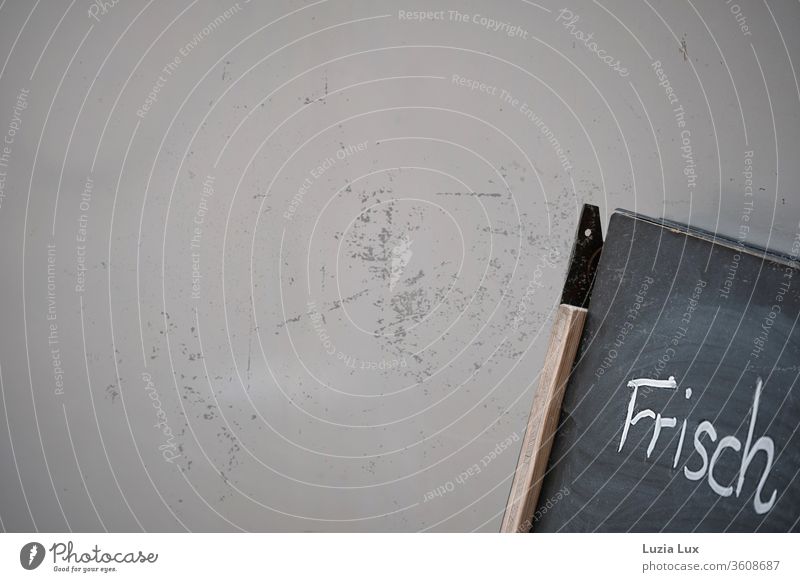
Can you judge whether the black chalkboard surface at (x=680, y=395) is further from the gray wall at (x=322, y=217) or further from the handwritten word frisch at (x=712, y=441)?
the gray wall at (x=322, y=217)

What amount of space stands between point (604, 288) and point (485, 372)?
44 centimetres

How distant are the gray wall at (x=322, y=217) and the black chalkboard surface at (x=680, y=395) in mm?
407

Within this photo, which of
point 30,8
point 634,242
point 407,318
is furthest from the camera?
point 407,318

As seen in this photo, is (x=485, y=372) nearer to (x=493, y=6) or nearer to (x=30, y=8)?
(x=493, y=6)

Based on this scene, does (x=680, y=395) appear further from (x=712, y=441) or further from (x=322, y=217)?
(x=322, y=217)

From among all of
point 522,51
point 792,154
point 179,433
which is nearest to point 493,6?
point 522,51

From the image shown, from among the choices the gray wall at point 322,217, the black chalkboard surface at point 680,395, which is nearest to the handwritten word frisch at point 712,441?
the black chalkboard surface at point 680,395

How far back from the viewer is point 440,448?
109cm

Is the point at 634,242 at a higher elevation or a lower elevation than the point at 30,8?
lower

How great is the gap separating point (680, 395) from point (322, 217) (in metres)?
0.58

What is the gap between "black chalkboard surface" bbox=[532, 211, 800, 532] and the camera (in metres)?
0.60

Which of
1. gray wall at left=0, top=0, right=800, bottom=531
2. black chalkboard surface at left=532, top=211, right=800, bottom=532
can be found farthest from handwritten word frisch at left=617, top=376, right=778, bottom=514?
gray wall at left=0, top=0, right=800, bottom=531

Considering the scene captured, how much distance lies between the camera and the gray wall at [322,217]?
0.99 metres

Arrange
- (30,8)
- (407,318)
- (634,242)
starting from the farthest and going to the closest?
(407,318)
(30,8)
(634,242)
